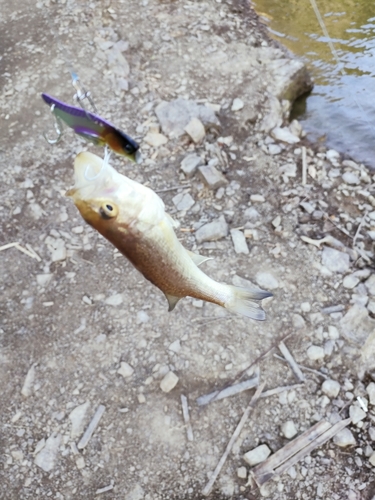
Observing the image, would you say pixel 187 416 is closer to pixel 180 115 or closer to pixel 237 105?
pixel 180 115

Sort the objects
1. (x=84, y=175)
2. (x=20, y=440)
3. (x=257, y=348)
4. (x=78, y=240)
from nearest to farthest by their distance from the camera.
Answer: (x=84, y=175) < (x=20, y=440) < (x=257, y=348) < (x=78, y=240)

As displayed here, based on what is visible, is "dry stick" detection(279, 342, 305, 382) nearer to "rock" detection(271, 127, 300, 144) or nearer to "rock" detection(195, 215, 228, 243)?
"rock" detection(195, 215, 228, 243)

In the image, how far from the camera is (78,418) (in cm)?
346

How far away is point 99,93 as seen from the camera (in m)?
5.61

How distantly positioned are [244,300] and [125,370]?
1.59 metres

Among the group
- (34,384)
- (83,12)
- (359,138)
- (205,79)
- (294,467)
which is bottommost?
(294,467)

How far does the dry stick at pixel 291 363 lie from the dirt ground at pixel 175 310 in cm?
5

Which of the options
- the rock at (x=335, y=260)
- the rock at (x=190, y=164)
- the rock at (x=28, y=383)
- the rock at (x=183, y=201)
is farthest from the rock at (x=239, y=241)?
the rock at (x=28, y=383)

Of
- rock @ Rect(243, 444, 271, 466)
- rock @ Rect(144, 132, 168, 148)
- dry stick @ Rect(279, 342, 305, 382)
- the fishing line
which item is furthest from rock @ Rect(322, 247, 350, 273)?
the fishing line

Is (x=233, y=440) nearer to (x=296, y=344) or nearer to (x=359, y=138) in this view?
(x=296, y=344)

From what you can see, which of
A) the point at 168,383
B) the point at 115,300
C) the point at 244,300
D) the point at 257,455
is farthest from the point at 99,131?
the point at 257,455

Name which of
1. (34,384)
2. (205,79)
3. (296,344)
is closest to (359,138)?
(205,79)

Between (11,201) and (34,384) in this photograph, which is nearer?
(34,384)

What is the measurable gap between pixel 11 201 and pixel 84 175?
3.39 m
